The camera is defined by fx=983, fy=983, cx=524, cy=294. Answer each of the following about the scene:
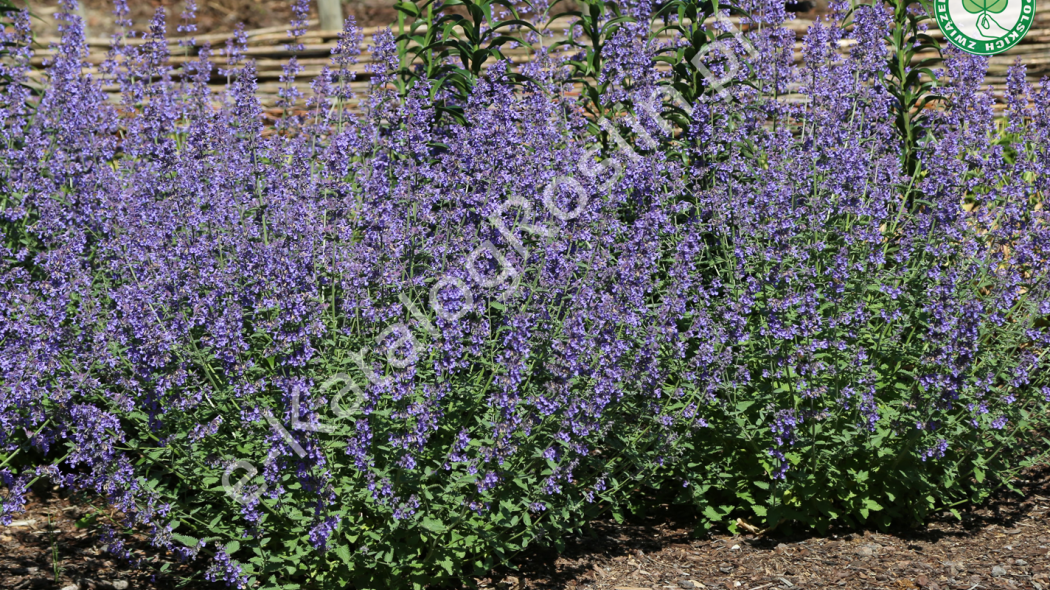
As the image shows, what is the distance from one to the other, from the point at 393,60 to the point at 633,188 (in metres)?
1.24

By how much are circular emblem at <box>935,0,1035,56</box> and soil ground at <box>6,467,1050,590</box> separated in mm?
2319

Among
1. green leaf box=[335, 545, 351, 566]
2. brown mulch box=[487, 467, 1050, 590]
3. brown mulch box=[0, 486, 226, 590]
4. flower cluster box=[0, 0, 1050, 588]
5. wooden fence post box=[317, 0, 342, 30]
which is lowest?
brown mulch box=[487, 467, 1050, 590]

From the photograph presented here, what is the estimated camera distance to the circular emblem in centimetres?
534

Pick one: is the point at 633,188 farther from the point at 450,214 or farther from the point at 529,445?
the point at 529,445

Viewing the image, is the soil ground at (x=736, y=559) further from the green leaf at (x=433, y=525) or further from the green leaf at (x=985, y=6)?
the green leaf at (x=985, y=6)

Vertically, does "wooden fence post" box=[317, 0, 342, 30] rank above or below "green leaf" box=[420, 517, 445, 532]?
above

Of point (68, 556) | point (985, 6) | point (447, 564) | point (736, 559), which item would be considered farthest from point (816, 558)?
point (985, 6)

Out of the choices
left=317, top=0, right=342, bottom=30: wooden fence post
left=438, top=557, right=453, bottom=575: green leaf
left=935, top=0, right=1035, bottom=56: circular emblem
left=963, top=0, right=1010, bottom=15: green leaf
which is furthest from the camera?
left=317, top=0, right=342, bottom=30: wooden fence post

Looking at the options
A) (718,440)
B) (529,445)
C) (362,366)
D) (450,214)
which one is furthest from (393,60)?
(718,440)

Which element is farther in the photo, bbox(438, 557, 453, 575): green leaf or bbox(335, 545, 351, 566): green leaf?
bbox(438, 557, 453, 575): green leaf

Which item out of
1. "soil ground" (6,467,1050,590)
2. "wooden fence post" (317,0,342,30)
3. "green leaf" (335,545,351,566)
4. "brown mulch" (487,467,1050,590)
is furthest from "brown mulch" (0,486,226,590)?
"wooden fence post" (317,0,342,30)

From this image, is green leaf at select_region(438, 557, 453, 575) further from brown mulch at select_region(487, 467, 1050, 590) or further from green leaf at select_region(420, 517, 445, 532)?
brown mulch at select_region(487, 467, 1050, 590)

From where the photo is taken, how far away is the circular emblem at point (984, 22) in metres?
5.34

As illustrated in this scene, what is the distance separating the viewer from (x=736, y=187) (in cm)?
451
